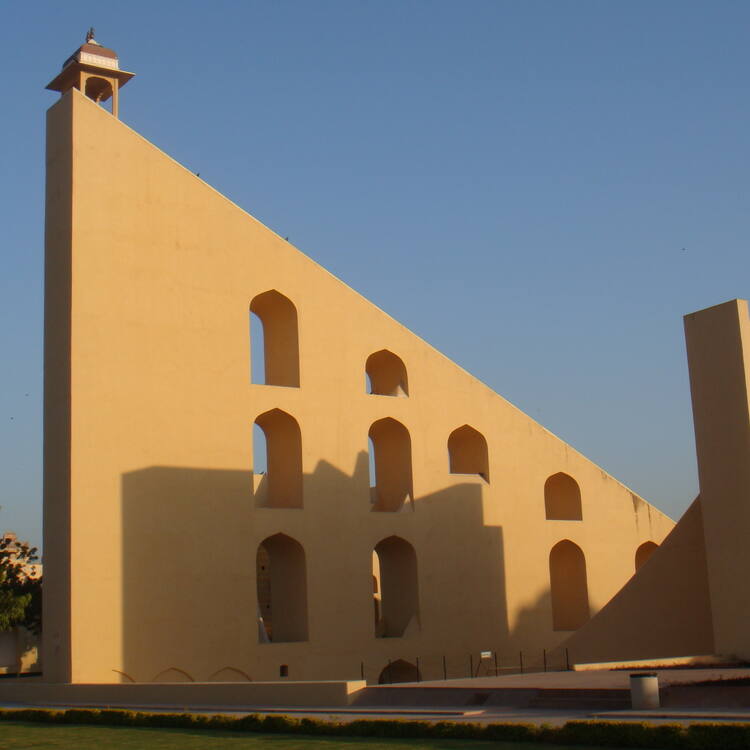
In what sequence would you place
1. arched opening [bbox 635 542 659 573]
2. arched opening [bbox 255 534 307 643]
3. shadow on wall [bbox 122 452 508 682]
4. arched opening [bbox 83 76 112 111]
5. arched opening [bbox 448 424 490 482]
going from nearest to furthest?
1. shadow on wall [bbox 122 452 508 682]
2. arched opening [bbox 255 534 307 643]
3. arched opening [bbox 83 76 112 111]
4. arched opening [bbox 448 424 490 482]
5. arched opening [bbox 635 542 659 573]

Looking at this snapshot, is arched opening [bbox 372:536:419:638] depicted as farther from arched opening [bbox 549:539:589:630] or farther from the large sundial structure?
arched opening [bbox 549:539:589:630]

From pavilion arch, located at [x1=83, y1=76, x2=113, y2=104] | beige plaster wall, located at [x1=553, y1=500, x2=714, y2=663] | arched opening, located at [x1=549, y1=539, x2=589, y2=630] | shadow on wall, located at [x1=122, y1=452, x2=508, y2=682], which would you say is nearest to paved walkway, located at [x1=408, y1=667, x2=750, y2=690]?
beige plaster wall, located at [x1=553, y1=500, x2=714, y2=663]

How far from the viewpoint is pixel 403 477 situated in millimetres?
20688

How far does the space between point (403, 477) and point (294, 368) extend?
10.0ft

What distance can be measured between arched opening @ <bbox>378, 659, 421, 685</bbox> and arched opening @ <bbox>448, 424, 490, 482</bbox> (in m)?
3.85

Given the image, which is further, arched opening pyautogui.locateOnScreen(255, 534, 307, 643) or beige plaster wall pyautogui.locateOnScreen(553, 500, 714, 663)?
arched opening pyautogui.locateOnScreen(255, 534, 307, 643)

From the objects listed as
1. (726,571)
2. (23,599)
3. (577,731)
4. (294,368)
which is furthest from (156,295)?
(23,599)

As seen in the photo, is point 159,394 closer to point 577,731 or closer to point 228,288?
point 228,288

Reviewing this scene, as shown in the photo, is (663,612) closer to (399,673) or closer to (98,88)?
(399,673)

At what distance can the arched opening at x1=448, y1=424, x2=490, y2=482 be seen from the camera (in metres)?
21.5

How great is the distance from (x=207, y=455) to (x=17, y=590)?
13.9m

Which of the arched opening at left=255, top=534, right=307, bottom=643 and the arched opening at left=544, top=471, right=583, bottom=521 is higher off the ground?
the arched opening at left=544, top=471, right=583, bottom=521

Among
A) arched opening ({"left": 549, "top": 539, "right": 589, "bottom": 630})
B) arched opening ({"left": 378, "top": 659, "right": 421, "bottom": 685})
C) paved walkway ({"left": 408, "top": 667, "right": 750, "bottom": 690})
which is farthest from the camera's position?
arched opening ({"left": 549, "top": 539, "right": 589, "bottom": 630})

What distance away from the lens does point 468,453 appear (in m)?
21.9
